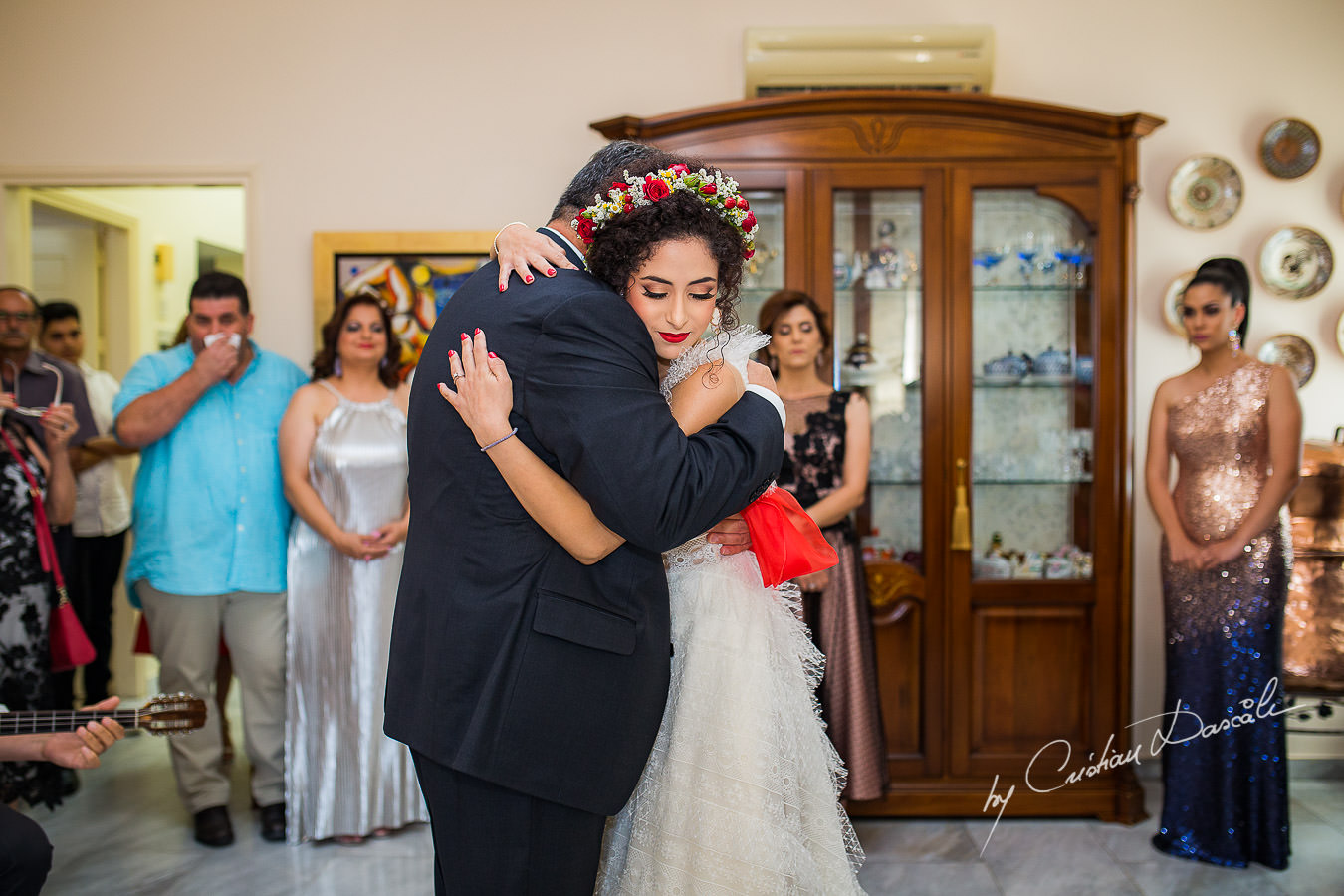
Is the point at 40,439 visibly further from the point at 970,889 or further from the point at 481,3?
the point at 970,889

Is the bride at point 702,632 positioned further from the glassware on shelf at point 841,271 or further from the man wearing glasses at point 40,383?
the man wearing glasses at point 40,383

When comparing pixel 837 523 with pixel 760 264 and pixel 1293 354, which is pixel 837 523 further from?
pixel 1293 354

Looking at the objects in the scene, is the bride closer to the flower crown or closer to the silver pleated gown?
the flower crown

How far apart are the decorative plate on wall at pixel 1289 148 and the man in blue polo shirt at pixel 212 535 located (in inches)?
143

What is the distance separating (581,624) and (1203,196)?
3.32m

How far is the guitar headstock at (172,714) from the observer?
192 centimetres

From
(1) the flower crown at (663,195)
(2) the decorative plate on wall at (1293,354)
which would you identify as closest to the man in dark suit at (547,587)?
(1) the flower crown at (663,195)

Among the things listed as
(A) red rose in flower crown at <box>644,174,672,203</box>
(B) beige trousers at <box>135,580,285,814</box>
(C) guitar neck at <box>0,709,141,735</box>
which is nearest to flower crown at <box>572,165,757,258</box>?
(A) red rose in flower crown at <box>644,174,672,203</box>

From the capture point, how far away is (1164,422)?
301cm

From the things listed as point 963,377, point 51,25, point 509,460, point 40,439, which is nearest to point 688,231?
point 509,460

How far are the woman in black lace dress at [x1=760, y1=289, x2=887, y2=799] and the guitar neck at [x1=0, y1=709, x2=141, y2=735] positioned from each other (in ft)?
5.87

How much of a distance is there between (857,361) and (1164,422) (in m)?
0.98

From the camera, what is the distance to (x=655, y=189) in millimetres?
1351
